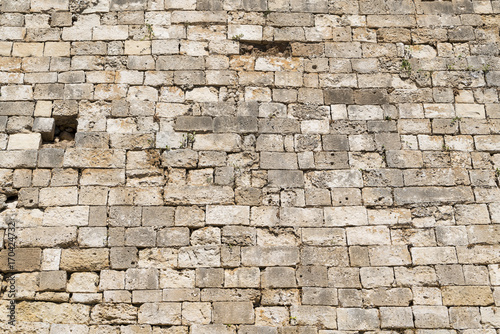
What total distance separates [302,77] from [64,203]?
3.01 meters

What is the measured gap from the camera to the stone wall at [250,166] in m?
4.96

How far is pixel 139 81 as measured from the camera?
227 inches

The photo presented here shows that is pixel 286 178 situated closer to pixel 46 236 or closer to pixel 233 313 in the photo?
pixel 233 313

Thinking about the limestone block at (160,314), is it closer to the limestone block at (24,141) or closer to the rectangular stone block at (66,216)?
the rectangular stone block at (66,216)

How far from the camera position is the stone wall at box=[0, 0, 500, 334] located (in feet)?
16.3

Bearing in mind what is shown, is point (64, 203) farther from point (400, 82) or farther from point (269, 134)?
point (400, 82)

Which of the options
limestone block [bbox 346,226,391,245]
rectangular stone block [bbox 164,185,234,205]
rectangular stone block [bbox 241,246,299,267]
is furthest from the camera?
rectangular stone block [bbox 164,185,234,205]

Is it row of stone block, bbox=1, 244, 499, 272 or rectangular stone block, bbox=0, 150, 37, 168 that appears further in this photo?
rectangular stone block, bbox=0, 150, 37, 168

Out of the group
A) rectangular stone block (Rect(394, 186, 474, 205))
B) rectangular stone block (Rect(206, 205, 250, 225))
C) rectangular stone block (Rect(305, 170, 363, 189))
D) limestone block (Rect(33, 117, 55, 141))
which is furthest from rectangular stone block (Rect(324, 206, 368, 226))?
limestone block (Rect(33, 117, 55, 141))

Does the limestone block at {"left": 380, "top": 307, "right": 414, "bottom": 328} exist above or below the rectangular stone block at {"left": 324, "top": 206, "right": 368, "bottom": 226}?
below

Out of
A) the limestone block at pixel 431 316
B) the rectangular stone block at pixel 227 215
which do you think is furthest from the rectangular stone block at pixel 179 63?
the limestone block at pixel 431 316

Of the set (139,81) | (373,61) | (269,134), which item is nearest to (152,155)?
(139,81)

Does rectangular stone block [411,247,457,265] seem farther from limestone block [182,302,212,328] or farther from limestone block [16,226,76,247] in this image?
limestone block [16,226,76,247]

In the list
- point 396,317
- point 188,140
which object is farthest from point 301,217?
point 188,140
